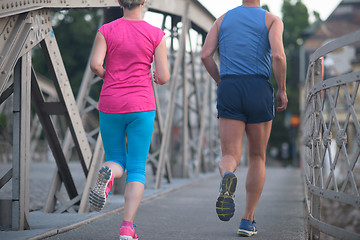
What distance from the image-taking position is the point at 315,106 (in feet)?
17.0

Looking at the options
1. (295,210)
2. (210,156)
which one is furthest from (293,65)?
(295,210)

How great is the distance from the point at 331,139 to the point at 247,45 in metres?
0.92

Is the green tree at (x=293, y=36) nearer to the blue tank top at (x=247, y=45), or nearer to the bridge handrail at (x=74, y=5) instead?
the bridge handrail at (x=74, y=5)

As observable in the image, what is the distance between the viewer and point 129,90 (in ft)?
14.6

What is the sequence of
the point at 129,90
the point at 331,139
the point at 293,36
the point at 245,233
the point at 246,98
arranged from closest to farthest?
the point at 129,90 < the point at 246,98 < the point at 331,139 < the point at 245,233 < the point at 293,36

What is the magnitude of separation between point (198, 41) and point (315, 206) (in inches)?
443

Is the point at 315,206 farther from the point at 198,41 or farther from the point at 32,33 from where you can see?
the point at 198,41

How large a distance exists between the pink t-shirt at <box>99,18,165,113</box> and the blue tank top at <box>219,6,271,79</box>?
63 centimetres

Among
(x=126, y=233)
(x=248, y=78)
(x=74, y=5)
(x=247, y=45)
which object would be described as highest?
(x=74, y=5)

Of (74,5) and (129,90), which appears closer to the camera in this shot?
(129,90)

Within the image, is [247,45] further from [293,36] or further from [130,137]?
[293,36]

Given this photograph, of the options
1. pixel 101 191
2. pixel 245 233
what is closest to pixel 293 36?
pixel 245 233

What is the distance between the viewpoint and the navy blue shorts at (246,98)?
186 inches

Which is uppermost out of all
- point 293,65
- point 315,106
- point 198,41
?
point 293,65
